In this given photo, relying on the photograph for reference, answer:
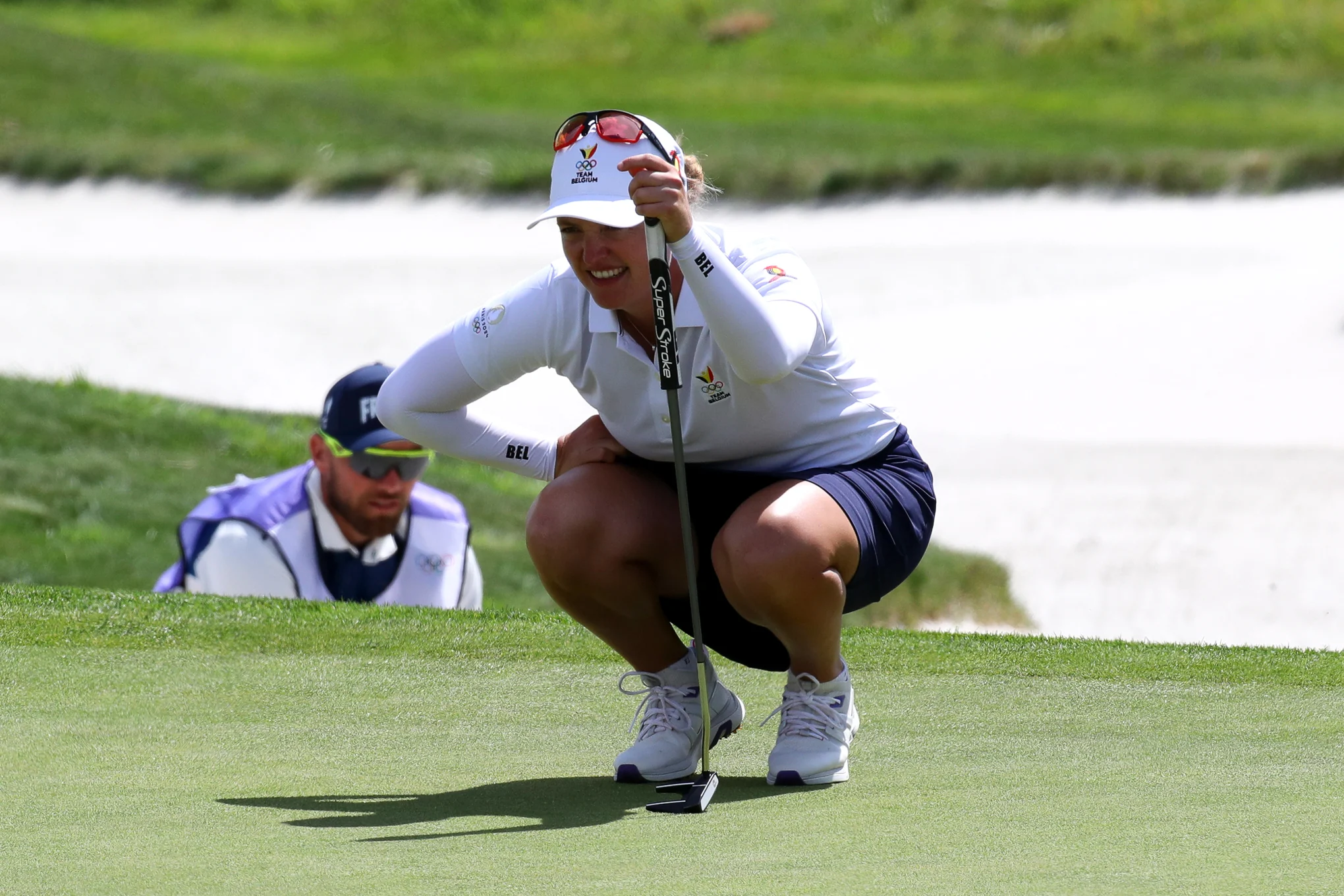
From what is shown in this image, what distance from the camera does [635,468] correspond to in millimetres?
3404

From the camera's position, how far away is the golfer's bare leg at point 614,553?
3.28 meters

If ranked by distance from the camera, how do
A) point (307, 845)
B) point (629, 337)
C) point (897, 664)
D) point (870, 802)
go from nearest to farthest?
point (307, 845) < point (870, 802) < point (629, 337) < point (897, 664)

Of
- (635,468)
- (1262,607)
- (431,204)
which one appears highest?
(635,468)

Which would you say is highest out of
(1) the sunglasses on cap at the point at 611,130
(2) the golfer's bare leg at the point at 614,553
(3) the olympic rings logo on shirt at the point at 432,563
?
(1) the sunglasses on cap at the point at 611,130

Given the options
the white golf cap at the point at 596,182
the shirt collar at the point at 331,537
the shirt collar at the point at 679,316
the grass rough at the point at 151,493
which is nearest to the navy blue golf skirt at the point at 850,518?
the shirt collar at the point at 679,316

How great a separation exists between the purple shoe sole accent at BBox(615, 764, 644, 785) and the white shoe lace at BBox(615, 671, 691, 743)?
95 mm

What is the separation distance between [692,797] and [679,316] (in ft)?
2.41

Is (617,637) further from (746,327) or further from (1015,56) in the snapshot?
(1015,56)

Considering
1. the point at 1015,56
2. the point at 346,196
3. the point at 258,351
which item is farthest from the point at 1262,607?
the point at 1015,56

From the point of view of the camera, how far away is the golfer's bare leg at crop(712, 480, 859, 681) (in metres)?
3.06

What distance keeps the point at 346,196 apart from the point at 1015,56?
7.16 m

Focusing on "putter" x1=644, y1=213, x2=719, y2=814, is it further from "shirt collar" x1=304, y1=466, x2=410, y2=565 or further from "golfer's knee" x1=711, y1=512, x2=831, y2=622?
"shirt collar" x1=304, y1=466, x2=410, y2=565

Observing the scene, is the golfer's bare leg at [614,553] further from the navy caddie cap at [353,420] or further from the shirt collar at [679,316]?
the navy caddie cap at [353,420]

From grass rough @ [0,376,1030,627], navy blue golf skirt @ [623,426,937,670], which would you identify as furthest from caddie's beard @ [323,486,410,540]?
navy blue golf skirt @ [623,426,937,670]
